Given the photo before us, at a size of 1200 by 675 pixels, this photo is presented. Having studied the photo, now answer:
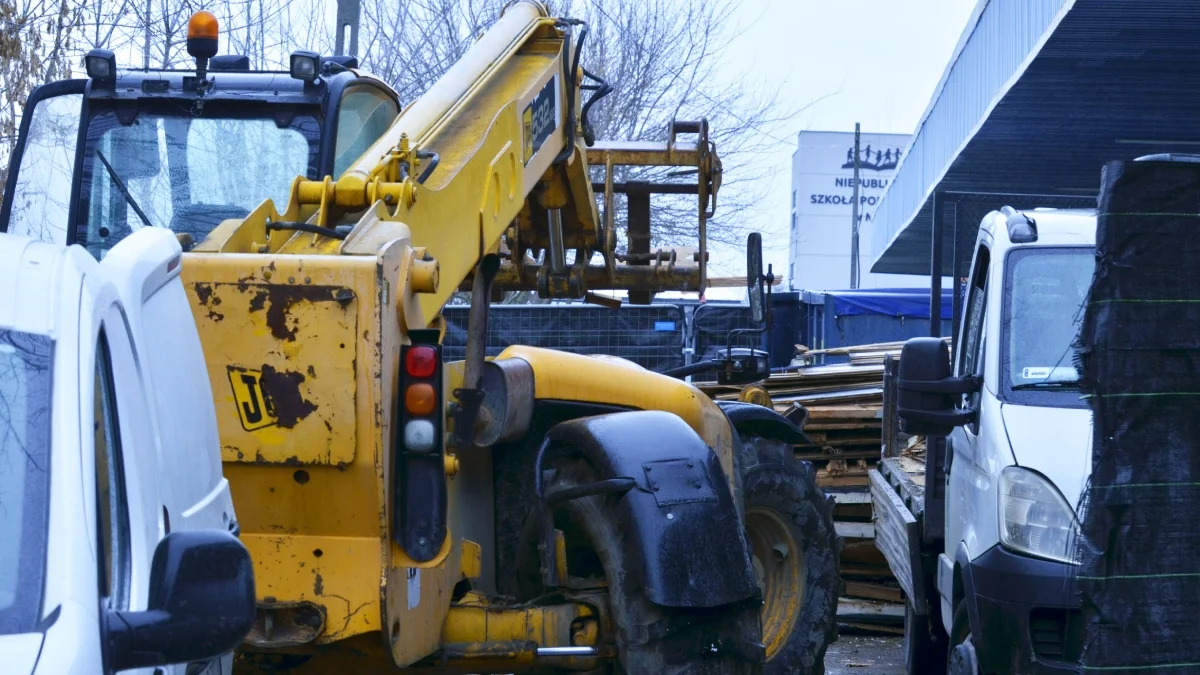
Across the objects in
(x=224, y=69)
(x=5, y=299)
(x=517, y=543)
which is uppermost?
(x=224, y=69)

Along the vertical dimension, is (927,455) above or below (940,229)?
below

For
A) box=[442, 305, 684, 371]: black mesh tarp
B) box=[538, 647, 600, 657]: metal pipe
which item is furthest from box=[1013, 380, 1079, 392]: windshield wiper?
box=[442, 305, 684, 371]: black mesh tarp

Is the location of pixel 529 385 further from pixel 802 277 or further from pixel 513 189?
pixel 802 277

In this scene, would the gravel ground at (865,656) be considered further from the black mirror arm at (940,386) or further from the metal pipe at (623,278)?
the black mirror arm at (940,386)

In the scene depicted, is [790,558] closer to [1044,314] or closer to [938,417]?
[938,417]

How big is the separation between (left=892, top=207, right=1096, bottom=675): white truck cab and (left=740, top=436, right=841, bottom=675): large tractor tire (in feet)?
1.87

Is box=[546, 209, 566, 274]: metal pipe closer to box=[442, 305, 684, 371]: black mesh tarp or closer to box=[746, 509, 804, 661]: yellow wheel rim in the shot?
box=[746, 509, 804, 661]: yellow wheel rim

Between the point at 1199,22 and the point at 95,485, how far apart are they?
37.2ft

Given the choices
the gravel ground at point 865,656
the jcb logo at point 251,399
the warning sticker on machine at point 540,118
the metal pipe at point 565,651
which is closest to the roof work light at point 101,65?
the warning sticker on machine at point 540,118

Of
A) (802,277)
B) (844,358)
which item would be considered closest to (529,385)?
(844,358)

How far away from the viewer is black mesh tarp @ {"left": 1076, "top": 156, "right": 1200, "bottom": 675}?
2.96 metres

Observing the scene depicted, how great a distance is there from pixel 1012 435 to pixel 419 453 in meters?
2.28

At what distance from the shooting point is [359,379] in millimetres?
4523

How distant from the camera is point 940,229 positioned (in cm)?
807
